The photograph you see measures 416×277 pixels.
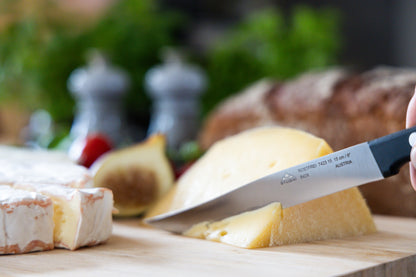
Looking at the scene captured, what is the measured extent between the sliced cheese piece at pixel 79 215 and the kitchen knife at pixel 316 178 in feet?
0.60

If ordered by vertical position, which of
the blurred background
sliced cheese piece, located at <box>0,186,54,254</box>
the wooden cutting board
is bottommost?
the wooden cutting board

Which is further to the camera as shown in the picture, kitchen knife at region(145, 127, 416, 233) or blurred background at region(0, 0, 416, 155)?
blurred background at region(0, 0, 416, 155)

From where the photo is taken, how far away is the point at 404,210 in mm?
1471

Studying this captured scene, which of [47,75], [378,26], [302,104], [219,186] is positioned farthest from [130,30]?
[378,26]

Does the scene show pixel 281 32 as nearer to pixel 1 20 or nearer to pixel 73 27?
pixel 73 27

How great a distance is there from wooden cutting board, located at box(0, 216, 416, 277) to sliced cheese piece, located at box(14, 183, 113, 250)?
21 millimetres

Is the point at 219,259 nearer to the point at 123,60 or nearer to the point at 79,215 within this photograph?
the point at 79,215

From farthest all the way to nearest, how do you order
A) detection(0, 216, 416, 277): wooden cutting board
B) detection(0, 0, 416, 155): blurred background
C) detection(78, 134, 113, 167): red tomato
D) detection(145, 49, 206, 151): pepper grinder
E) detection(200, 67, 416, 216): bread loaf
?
detection(0, 0, 416, 155): blurred background → detection(145, 49, 206, 151): pepper grinder → detection(78, 134, 113, 167): red tomato → detection(200, 67, 416, 216): bread loaf → detection(0, 216, 416, 277): wooden cutting board

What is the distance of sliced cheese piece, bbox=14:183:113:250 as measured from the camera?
3.35 feet

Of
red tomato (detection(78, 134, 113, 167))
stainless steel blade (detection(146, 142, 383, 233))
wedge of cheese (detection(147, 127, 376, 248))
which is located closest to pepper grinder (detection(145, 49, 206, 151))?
red tomato (detection(78, 134, 113, 167))

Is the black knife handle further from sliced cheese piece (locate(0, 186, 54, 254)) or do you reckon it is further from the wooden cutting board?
sliced cheese piece (locate(0, 186, 54, 254))

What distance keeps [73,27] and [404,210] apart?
2.03 meters

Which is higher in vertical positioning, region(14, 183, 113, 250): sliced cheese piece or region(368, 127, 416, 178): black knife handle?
region(368, 127, 416, 178): black knife handle

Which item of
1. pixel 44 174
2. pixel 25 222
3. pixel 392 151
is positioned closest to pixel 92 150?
pixel 44 174
